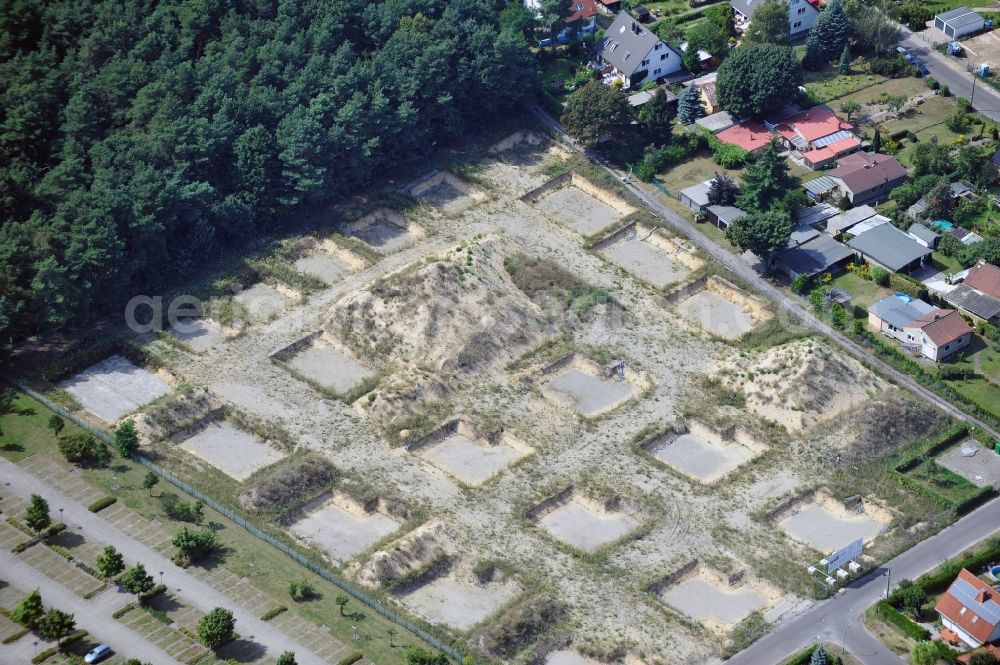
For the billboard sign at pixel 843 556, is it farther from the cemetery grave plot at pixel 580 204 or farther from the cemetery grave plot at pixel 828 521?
the cemetery grave plot at pixel 580 204

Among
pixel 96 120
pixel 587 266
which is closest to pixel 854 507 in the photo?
pixel 587 266

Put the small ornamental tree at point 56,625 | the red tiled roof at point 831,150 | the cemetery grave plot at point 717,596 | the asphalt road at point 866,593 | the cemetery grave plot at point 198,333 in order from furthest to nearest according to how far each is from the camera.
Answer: the red tiled roof at point 831,150 → the cemetery grave plot at point 198,333 → the cemetery grave plot at point 717,596 → the asphalt road at point 866,593 → the small ornamental tree at point 56,625

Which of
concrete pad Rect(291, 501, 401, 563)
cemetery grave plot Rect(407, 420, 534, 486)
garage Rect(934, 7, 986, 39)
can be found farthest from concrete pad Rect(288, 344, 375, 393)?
garage Rect(934, 7, 986, 39)

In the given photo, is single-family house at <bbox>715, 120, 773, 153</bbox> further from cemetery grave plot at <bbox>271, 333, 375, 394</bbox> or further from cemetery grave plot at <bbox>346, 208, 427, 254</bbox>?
cemetery grave plot at <bbox>271, 333, 375, 394</bbox>

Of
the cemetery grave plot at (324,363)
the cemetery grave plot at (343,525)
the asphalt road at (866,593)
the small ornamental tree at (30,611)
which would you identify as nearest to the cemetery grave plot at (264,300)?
the cemetery grave plot at (324,363)

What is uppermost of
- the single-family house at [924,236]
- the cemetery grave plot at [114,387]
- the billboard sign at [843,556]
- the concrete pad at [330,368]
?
the cemetery grave plot at [114,387]
